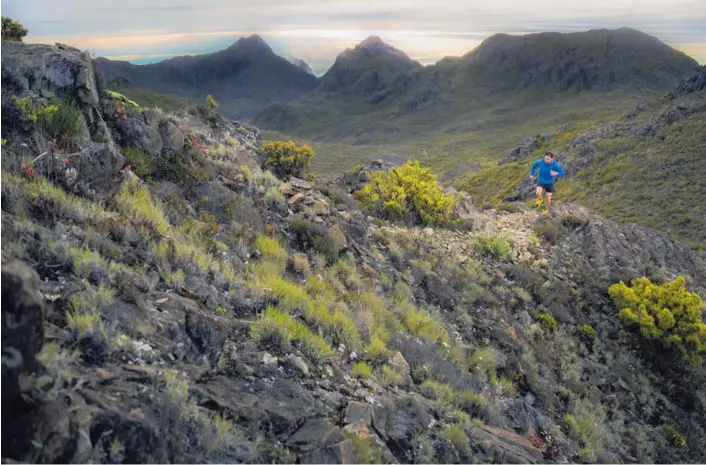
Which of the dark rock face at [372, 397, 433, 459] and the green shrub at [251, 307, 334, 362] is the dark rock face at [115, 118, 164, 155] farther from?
the dark rock face at [372, 397, 433, 459]

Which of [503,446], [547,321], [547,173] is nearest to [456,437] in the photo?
[503,446]

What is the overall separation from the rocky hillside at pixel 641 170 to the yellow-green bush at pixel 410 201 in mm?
23004

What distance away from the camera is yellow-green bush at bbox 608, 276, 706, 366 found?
11.8 meters

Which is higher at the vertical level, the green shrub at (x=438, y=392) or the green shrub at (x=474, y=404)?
the green shrub at (x=438, y=392)

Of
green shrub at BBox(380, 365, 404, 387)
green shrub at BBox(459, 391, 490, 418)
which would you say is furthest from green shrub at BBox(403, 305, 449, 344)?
green shrub at BBox(380, 365, 404, 387)

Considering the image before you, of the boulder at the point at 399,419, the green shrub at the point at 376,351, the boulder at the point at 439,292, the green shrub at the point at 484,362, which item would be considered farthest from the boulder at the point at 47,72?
the green shrub at the point at 484,362

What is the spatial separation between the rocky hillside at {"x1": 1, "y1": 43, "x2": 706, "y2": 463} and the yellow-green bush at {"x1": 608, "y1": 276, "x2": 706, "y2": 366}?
39cm

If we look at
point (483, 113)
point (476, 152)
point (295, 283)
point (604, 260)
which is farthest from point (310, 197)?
point (483, 113)

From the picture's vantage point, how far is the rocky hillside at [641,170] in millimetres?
34656

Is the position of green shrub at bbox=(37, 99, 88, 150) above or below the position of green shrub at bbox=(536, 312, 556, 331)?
above

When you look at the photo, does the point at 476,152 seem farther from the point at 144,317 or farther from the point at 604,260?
the point at 144,317

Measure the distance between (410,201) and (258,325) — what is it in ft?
30.8

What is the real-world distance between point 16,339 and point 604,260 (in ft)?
49.1

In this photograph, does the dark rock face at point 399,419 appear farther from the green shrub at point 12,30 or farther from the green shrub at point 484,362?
the green shrub at point 12,30
